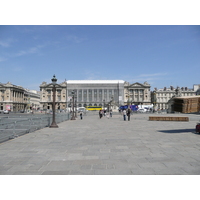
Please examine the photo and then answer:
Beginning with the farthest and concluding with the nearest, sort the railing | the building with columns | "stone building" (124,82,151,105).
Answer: "stone building" (124,82,151,105)
the building with columns
the railing

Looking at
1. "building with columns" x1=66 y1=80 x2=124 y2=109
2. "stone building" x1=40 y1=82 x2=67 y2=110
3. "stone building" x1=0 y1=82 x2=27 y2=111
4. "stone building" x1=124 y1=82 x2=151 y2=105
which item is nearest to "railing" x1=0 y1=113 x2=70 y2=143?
"stone building" x1=0 y1=82 x2=27 y2=111

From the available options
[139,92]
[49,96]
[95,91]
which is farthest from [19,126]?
[139,92]

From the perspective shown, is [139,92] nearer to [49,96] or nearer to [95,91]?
[95,91]

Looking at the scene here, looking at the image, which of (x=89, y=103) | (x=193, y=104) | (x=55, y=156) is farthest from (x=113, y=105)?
(x=55, y=156)

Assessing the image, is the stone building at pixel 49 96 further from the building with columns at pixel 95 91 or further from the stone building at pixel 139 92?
the stone building at pixel 139 92

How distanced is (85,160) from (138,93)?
127 meters

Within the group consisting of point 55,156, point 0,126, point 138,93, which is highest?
point 138,93

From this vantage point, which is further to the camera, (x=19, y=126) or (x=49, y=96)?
(x=49, y=96)

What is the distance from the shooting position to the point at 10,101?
376 ft

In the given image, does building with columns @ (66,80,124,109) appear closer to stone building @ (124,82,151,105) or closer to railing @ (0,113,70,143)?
stone building @ (124,82,151,105)

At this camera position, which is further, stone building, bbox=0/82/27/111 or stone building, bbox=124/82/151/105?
stone building, bbox=124/82/151/105

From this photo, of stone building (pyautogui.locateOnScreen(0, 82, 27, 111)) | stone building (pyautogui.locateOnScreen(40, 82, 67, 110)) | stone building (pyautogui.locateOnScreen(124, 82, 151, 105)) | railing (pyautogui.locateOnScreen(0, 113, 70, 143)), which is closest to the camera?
railing (pyautogui.locateOnScreen(0, 113, 70, 143))

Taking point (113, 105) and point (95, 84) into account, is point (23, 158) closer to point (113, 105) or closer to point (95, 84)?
point (113, 105)

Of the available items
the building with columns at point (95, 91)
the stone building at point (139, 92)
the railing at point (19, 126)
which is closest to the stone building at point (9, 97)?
the building with columns at point (95, 91)
